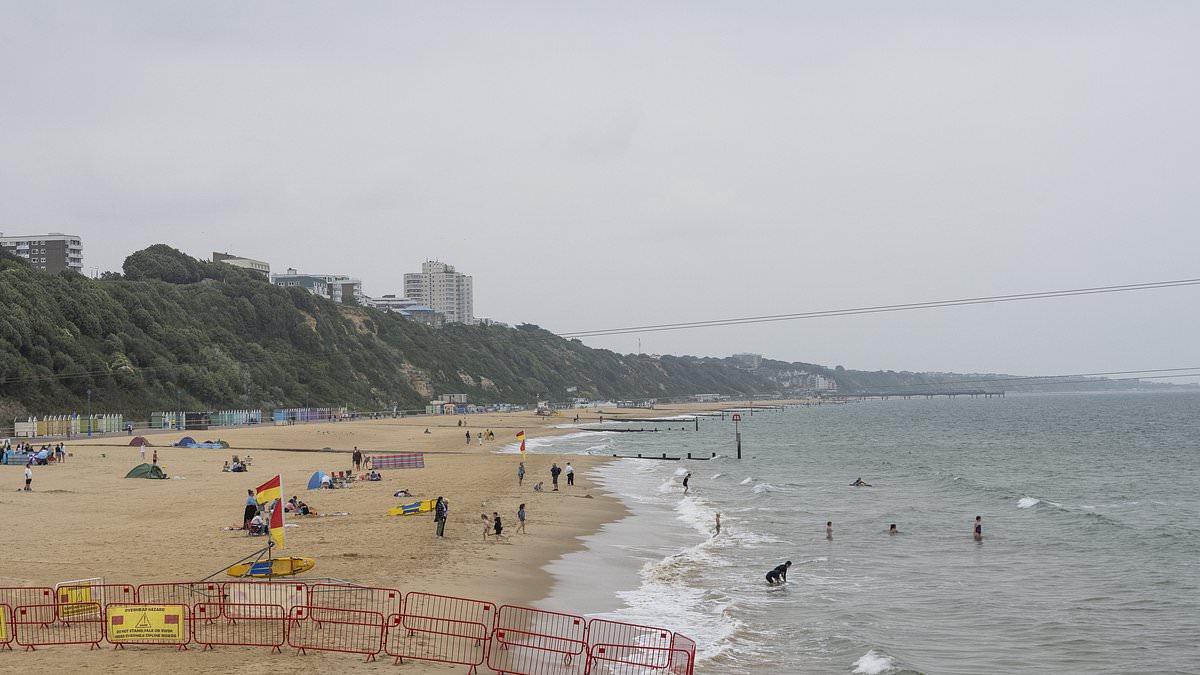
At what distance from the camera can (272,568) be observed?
18.0m

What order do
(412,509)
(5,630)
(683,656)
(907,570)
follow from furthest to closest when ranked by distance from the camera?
(412,509) < (907,570) < (683,656) < (5,630)

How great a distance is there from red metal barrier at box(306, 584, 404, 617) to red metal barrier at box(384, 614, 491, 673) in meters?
0.46

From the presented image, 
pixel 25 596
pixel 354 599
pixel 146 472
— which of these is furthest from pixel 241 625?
pixel 146 472

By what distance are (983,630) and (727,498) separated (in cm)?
2364

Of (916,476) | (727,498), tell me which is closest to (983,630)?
(727,498)

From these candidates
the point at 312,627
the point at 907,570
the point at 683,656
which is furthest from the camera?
the point at 907,570

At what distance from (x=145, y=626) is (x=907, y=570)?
66.3ft

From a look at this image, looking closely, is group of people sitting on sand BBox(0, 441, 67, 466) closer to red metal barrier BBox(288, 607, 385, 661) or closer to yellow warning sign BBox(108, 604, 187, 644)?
yellow warning sign BBox(108, 604, 187, 644)

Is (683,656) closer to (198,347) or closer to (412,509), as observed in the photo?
(412,509)

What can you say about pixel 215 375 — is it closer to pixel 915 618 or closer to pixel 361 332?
pixel 361 332

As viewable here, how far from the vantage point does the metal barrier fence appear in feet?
45.2

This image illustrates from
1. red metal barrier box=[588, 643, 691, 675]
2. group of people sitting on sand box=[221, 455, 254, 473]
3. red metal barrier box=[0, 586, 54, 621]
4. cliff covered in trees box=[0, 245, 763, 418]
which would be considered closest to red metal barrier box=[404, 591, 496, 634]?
red metal barrier box=[588, 643, 691, 675]

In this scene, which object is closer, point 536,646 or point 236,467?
point 536,646

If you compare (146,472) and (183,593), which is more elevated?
(146,472)
